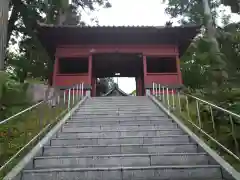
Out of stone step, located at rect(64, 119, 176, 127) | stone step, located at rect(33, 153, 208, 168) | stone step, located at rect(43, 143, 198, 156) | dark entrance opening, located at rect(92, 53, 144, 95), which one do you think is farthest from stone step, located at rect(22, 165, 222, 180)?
dark entrance opening, located at rect(92, 53, 144, 95)

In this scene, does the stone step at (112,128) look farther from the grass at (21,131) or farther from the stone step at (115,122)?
the grass at (21,131)

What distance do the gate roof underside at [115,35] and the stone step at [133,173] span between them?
9.58 m

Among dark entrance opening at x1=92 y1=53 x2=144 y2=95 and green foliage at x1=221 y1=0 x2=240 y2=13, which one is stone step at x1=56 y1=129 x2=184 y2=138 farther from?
dark entrance opening at x1=92 y1=53 x2=144 y2=95

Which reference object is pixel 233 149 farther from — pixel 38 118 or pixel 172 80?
pixel 172 80

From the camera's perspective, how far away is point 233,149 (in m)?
4.42

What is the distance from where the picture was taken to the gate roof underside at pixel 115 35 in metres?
12.7

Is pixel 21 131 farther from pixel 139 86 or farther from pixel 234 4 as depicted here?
pixel 139 86

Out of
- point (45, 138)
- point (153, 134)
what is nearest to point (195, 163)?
point (153, 134)

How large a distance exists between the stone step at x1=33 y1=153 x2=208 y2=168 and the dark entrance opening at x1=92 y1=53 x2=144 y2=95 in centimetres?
961

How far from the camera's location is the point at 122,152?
4.85 metres

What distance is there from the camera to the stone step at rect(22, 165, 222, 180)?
384 centimetres

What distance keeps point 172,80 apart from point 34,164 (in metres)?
9.57

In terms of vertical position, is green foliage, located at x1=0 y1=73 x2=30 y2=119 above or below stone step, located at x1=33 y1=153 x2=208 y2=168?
above

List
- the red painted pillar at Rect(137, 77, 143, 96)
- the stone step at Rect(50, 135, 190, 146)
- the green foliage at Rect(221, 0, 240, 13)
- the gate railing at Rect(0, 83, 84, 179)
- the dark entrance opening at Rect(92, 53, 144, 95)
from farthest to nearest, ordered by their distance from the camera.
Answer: the red painted pillar at Rect(137, 77, 143, 96) < the dark entrance opening at Rect(92, 53, 144, 95) < the green foliage at Rect(221, 0, 240, 13) < the stone step at Rect(50, 135, 190, 146) < the gate railing at Rect(0, 83, 84, 179)
